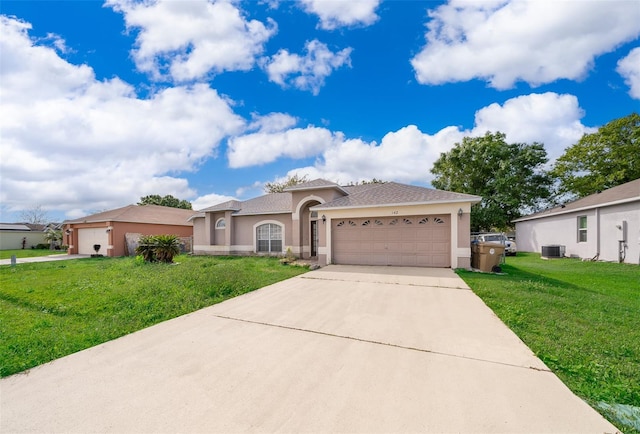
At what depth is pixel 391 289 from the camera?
24.9 ft

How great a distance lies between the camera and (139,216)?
22.1 metres

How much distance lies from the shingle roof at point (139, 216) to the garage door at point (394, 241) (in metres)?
14.4

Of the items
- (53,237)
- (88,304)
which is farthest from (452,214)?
(53,237)

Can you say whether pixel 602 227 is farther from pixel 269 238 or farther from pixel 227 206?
pixel 227 206

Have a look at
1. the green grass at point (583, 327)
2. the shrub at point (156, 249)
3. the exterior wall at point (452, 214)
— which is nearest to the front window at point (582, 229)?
the green grass at point (583, 327)

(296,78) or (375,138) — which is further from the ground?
(296,78)

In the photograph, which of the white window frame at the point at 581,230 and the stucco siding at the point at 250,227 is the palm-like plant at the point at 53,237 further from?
the white window frame at the point at 581,230

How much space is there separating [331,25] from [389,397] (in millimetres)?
12681

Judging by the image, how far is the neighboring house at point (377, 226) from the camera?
1110 cm

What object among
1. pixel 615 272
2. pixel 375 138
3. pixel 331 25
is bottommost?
pixel 615 272

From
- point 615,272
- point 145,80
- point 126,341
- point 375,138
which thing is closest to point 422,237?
point 615,272

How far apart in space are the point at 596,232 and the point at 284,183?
31.4m

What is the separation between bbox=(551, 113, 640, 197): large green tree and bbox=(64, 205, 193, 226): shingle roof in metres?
33.8

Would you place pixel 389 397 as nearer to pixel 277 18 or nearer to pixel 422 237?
pixel 422 237
